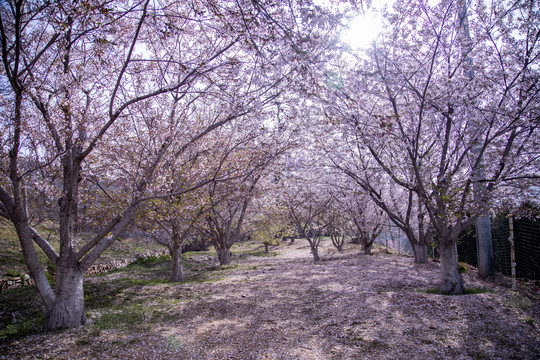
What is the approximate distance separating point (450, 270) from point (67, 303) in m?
6.88

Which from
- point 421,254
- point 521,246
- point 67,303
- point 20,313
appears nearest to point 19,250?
point 20,313

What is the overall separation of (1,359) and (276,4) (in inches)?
207

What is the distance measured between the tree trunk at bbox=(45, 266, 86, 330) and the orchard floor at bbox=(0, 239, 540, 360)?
0.20 m

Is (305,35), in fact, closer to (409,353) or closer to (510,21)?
(409,353)

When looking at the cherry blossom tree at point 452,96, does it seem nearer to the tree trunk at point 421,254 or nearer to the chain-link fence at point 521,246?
the chain-link fence at point 521,246

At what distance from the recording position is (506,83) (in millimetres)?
5801

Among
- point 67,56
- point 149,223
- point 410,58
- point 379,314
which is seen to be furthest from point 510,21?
point 149,223

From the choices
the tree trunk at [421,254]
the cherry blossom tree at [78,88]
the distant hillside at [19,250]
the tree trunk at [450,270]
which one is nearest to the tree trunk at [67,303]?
the cherry blossom tree at [78,88]

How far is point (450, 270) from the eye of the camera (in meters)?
6.36

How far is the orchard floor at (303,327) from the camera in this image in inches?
153

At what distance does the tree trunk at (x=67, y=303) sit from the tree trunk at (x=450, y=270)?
658cm

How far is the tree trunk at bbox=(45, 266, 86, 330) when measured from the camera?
4.75m

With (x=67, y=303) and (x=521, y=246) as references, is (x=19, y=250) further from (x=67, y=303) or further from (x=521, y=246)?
(x=521, y=246)

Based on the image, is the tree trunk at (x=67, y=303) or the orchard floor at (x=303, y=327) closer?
the orchard floor at (x=303, y=327)
